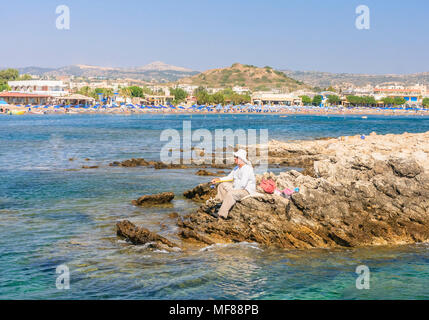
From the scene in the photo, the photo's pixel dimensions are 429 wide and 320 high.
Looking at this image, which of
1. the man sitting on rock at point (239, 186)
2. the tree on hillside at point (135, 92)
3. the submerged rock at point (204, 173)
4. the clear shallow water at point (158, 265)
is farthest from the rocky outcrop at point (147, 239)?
the tree on hillside at point (135, 92)

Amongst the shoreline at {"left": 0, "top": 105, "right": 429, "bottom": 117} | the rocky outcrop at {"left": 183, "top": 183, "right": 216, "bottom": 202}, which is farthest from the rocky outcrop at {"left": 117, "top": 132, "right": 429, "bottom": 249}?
the shoreline at {"left": 0, "top": 105, "right": 429, "bottom": 117}

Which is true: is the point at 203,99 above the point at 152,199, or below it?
above

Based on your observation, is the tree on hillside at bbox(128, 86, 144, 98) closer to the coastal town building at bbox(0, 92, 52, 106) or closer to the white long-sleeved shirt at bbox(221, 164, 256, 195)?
the coastal town building at bbox(0, 92, 52, 106)

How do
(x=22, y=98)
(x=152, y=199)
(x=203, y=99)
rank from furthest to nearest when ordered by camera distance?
(x=203, y=99), (x=22, y=98), (x=152, y=199)

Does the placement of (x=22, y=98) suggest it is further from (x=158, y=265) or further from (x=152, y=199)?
(x=158, y=265)

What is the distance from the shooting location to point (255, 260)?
1073 cm

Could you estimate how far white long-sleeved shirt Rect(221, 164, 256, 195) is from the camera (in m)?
12.0

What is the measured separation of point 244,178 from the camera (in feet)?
39.5

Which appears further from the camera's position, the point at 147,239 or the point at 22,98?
the point at 22,98

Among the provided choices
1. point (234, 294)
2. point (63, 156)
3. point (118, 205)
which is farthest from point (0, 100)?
point (234, 294)

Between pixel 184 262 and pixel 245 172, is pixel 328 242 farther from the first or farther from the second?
pixel 184 262

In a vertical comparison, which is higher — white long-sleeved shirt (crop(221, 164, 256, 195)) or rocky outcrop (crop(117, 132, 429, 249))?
white long-sleeved shirt (crop(221, 164, 256, 195))

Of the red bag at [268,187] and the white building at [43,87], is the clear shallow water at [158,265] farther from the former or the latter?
the white building at [43,87]

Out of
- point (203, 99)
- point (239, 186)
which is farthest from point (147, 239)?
point (203, 99)
